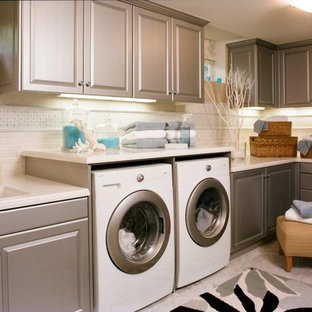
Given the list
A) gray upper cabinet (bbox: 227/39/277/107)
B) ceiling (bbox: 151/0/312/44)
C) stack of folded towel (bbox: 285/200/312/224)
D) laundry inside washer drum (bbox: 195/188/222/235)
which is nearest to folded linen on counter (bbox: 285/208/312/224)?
stack of folded towel (bbox: 285/200/312/224)

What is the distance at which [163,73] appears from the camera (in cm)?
266

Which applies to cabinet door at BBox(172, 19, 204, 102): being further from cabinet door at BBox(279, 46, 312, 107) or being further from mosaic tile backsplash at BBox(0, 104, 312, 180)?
cabinet door at BBox(279, 46, 312, 107)

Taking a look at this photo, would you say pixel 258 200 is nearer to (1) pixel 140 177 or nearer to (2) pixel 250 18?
(1) pixel 140 177

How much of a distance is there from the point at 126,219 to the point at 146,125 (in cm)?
72

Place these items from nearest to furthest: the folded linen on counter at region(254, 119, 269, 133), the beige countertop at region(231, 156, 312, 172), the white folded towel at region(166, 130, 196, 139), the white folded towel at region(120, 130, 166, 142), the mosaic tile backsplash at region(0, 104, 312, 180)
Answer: the mosaic tile backsplash at region(0, 104, 312, 180) < the white folded towel at region(120, 130, 166, 142) < the white folded towel at region(166, 130, 196, 139) < the beige countertop at region(231, 156, 312, 172) < the folded linen on counter at region(254, 119, 269, 133)

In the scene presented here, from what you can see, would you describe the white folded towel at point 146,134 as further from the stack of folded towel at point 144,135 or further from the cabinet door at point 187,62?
the cabinet door at point 187,62

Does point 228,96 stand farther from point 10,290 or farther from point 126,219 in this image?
point 10,290

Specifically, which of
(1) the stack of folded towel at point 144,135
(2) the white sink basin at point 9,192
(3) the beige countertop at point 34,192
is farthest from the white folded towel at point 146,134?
(2) the white sink basin at point 9,192

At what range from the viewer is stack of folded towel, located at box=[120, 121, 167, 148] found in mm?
2416

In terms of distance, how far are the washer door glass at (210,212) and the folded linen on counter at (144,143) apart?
16.7 inches

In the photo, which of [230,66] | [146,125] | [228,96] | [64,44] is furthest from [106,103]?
[230,66]

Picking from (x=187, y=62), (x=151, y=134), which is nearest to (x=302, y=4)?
(x=187, y=62)

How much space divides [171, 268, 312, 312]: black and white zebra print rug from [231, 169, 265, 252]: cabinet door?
1.35ft

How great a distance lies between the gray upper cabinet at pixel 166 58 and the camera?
2498 millimetres
